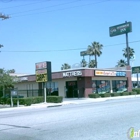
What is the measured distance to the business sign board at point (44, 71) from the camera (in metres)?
31.8

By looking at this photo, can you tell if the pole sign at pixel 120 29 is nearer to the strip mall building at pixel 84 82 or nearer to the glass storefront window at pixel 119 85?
the strip mall building at pixel 84 82

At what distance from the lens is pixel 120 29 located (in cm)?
5778

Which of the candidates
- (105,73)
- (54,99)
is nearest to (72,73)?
(105,73)

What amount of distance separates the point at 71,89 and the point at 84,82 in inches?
118

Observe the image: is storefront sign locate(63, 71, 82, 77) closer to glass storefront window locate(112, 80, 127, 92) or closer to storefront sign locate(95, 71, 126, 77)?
storefront sign locate(95, 71, 126, 77)

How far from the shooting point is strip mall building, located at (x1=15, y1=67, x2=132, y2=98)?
40.4m

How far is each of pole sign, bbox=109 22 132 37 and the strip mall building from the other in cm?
1087

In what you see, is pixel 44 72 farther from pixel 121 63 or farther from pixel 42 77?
pixel 121 63

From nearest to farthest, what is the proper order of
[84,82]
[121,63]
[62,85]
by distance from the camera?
[84,82] < [62,85] < [121,63]

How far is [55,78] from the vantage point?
4331 cm

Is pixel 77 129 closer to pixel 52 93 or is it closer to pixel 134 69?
pixel 52 93

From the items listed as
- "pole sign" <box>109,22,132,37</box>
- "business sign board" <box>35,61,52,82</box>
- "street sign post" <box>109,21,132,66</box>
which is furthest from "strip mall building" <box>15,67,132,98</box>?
"pole sign" <box>109,22,132,37</box>

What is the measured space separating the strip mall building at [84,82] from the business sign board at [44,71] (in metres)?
5.96

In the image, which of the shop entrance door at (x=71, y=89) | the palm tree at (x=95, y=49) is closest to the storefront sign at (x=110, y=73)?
the shop entrance door at (x=71, y=89)
